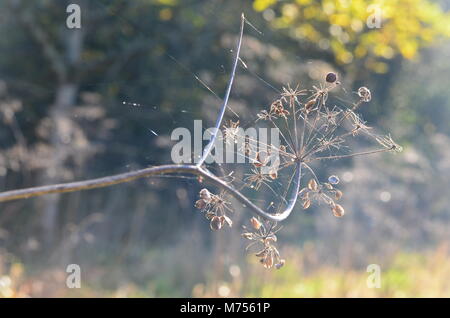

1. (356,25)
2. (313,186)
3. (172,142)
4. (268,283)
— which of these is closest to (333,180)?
(313,186)

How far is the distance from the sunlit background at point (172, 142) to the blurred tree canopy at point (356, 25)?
0.02 metres

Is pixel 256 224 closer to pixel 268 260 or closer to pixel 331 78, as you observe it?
pixel 268 260

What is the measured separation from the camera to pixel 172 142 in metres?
5.81

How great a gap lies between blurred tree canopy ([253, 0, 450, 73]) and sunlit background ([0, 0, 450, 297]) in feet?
0.08

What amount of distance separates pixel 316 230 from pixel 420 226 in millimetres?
1266

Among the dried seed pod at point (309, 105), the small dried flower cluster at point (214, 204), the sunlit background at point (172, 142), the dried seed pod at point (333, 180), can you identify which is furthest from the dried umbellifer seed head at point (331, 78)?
the sunlit background at point (172, 142)

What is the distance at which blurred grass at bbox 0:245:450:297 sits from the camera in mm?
4707

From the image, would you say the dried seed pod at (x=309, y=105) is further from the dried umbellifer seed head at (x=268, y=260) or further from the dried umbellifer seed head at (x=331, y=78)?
the dried umbellifer seed head at (x=268, y=260)

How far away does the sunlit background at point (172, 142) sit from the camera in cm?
574

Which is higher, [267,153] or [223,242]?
[223,242]

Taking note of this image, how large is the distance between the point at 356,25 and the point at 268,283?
10.8 ft
